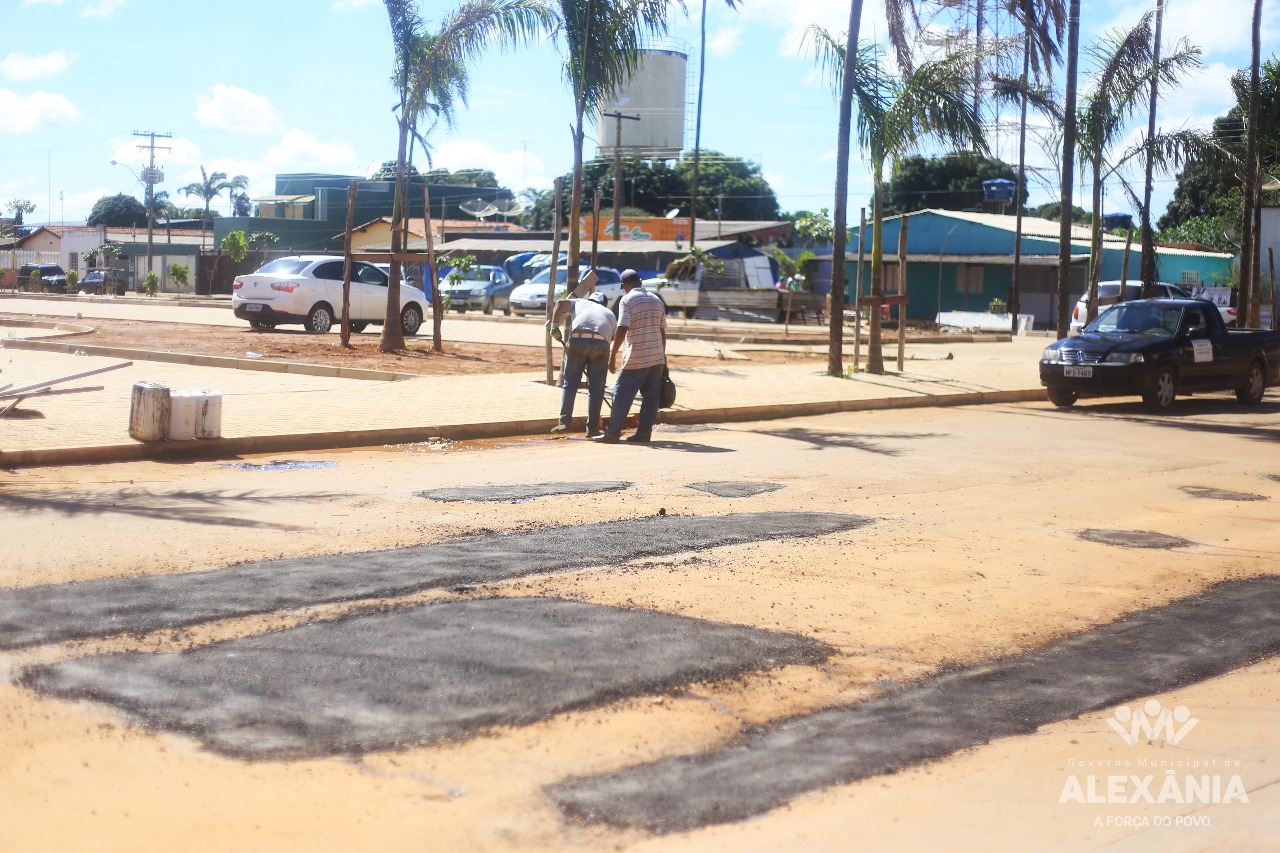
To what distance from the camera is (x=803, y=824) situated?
374 centimetres

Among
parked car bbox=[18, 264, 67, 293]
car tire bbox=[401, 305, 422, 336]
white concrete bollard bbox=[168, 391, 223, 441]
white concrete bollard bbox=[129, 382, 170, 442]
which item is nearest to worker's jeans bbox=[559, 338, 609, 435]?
white concrete bollard bbox=[168, 391, 223, 441]

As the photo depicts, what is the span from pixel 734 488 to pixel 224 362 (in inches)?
442

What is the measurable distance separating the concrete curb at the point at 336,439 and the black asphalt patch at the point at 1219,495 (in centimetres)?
584

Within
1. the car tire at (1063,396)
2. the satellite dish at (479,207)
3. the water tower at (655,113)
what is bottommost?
the car tire at (1063,396)

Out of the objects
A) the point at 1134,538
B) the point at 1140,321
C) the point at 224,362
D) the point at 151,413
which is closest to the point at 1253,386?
the point at 1140,321

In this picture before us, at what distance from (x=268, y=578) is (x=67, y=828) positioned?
2.67 m

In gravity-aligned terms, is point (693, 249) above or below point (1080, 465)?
above

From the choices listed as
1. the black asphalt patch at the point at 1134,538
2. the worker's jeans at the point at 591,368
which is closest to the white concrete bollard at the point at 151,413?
the worker's jeans at the point at 591,368

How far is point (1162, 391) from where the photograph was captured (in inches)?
688

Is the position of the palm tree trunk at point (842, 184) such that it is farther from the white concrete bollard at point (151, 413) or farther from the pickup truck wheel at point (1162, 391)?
the white concrete bollard at point (151, 413)

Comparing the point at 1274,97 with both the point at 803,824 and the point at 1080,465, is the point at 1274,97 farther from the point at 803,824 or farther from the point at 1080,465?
the point at 803,824

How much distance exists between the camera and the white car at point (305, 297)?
26125 mm

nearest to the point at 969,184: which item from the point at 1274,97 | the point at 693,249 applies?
the point at 693,249

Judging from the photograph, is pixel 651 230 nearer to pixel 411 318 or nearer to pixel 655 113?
pixel 655 113
